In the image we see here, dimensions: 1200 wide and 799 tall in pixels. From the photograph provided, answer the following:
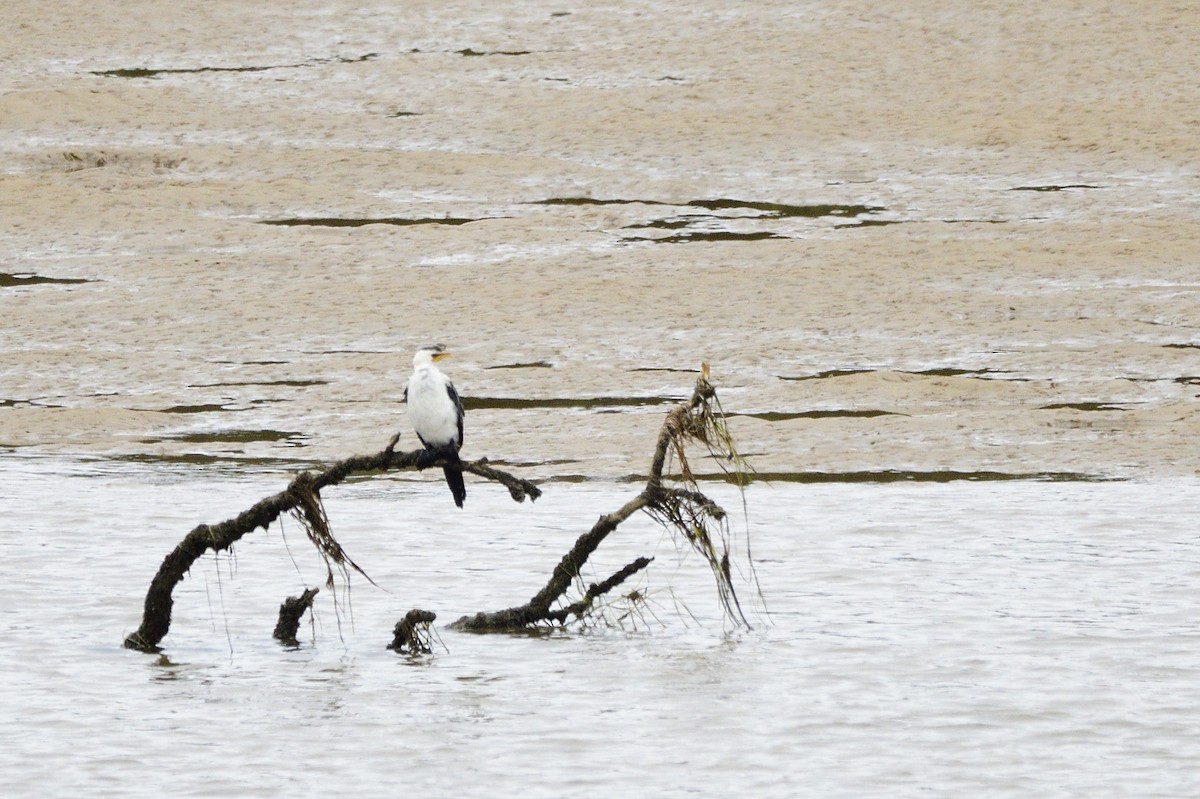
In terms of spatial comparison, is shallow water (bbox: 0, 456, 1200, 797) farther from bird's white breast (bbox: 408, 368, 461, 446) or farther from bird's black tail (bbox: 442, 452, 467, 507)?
bird's white breast (bbox: 408, 368, 461, 446)

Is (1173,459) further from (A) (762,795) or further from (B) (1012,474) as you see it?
(A) (762,795)

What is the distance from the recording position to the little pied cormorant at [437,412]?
9.84m

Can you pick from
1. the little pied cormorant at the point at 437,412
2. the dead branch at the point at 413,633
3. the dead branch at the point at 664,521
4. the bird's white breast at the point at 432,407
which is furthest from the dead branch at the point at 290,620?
the bird's white breast at the point at 432,407

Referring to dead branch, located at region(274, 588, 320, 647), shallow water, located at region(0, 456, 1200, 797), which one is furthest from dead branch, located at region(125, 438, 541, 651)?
dead branch, located at region(274, 588, 320, 647)

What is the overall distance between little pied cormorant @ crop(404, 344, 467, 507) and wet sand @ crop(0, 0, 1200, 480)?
Answer: 496 cm

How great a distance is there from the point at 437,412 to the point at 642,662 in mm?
1641

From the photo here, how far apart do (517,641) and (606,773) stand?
218 centimetres

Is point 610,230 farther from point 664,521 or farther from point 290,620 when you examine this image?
point 664,521

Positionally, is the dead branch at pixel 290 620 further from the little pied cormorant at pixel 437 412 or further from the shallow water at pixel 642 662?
the little pied cormorant at pixel 437 412

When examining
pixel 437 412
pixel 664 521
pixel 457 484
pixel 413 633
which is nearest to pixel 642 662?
pixel 664 521

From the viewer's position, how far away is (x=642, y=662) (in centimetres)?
960

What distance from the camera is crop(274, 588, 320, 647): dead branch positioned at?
9.66m

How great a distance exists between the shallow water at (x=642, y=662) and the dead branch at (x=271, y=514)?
0.72 ft

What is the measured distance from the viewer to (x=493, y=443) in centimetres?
1581
